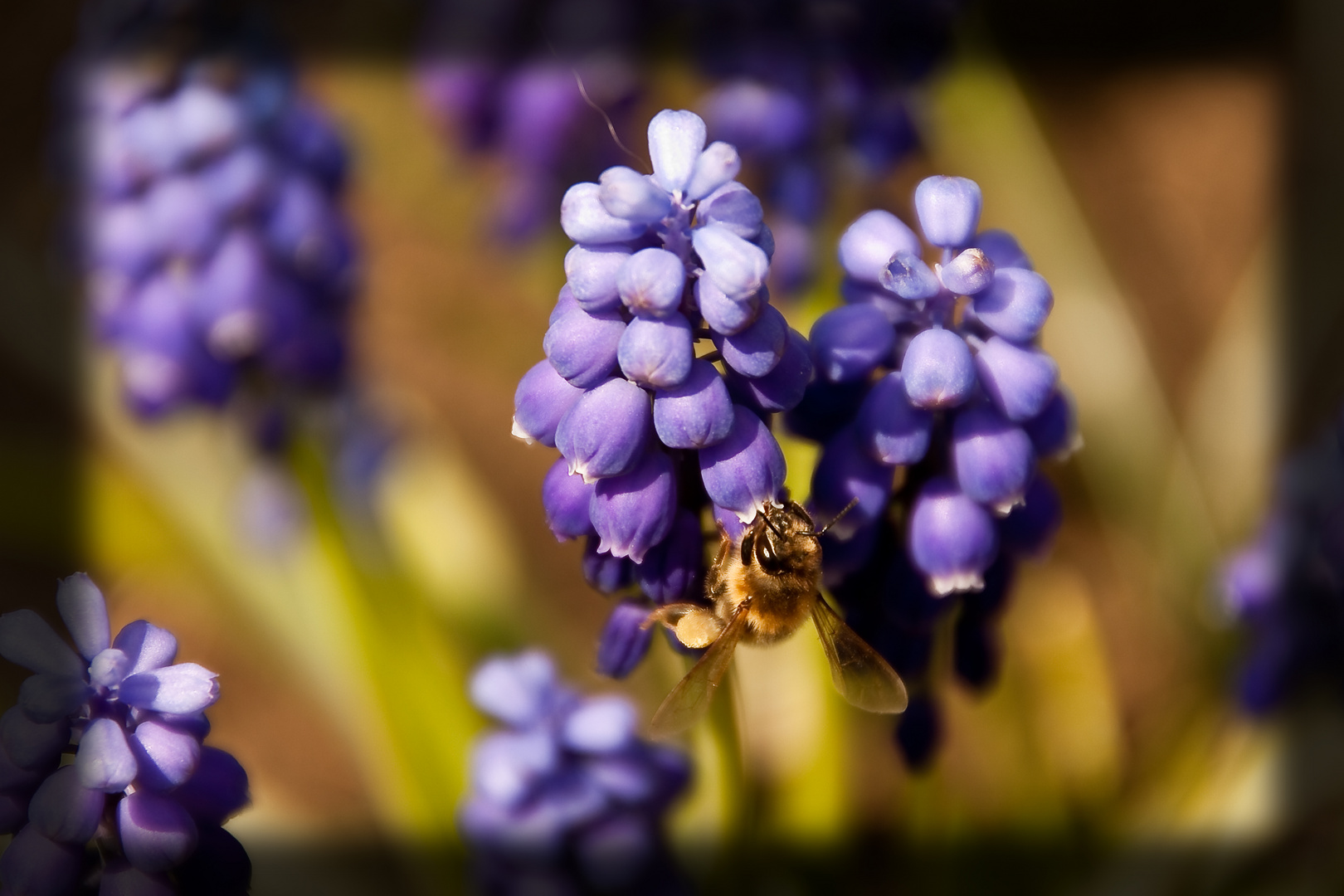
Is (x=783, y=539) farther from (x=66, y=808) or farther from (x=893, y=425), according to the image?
(x=66, y=808)

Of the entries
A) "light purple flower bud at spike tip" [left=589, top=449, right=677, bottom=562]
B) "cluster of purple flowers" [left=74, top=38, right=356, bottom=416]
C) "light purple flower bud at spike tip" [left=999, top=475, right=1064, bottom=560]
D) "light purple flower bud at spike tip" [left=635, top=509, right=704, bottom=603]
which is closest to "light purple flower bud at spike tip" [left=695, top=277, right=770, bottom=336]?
"light purple flower bud at spike tip" [left=589, top=449, right=677, bottom=562]

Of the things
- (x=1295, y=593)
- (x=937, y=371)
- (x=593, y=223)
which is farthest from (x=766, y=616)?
(x=1295, y=593)

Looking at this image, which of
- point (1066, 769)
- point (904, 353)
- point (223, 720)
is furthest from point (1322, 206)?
point (223, 720)

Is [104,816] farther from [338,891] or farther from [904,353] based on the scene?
[338,891]

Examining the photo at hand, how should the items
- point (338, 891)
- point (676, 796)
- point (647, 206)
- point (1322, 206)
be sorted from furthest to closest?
1. point (1322, 206)
2. point (338, 891)
3. point (676, 796)
4. point (647, 206)

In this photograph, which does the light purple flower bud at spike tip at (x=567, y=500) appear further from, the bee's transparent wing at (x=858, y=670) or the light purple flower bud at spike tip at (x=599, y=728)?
the light purple flower bud at spike tip at (x=599, y=728)

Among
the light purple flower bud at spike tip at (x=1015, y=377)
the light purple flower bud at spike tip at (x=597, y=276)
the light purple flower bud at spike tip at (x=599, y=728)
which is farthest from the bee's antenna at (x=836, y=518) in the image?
the light purple flower bud at spike tip at (x=599, y=728)

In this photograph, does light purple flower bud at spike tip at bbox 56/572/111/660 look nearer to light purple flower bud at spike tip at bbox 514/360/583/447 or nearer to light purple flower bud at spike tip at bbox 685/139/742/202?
light purple flower bud at spike tip at bbox 514/360/583/447
